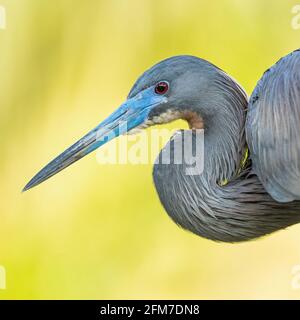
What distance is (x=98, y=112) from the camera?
4.58m

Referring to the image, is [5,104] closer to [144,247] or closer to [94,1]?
[94,1]

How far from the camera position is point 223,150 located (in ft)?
8.84

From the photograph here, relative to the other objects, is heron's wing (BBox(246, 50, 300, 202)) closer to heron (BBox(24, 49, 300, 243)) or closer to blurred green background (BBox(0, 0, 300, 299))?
heron (BBox(24, 49, 300, 243))

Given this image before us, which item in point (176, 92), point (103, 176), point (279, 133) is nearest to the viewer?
point (279, 133)

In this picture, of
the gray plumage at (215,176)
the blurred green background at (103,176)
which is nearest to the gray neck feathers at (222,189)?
the gray plumage at (215,176)

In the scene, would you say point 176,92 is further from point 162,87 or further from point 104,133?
point 104,133

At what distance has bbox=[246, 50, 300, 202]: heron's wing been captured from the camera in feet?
8.58

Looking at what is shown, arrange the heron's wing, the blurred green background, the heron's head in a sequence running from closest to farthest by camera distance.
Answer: the heron's wing < the heron's head < the blurred green background

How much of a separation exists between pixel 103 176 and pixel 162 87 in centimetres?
188

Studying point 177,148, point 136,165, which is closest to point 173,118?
point 177,148

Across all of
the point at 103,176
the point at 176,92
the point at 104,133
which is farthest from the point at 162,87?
the point at 103,176

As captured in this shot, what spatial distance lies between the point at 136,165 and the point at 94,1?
0.86 m

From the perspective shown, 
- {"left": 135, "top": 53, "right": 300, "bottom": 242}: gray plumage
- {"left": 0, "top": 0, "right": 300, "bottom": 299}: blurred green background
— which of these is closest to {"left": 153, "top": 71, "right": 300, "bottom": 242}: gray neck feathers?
{"left": 135, "top": 53, "right": 300, "bottom": 242}: gray plumage

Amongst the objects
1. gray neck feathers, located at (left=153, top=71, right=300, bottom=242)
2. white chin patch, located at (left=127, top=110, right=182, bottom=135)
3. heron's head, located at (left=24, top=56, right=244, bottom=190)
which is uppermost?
heron's head, located at (left=24, top=56, right=244, bottom=190)
